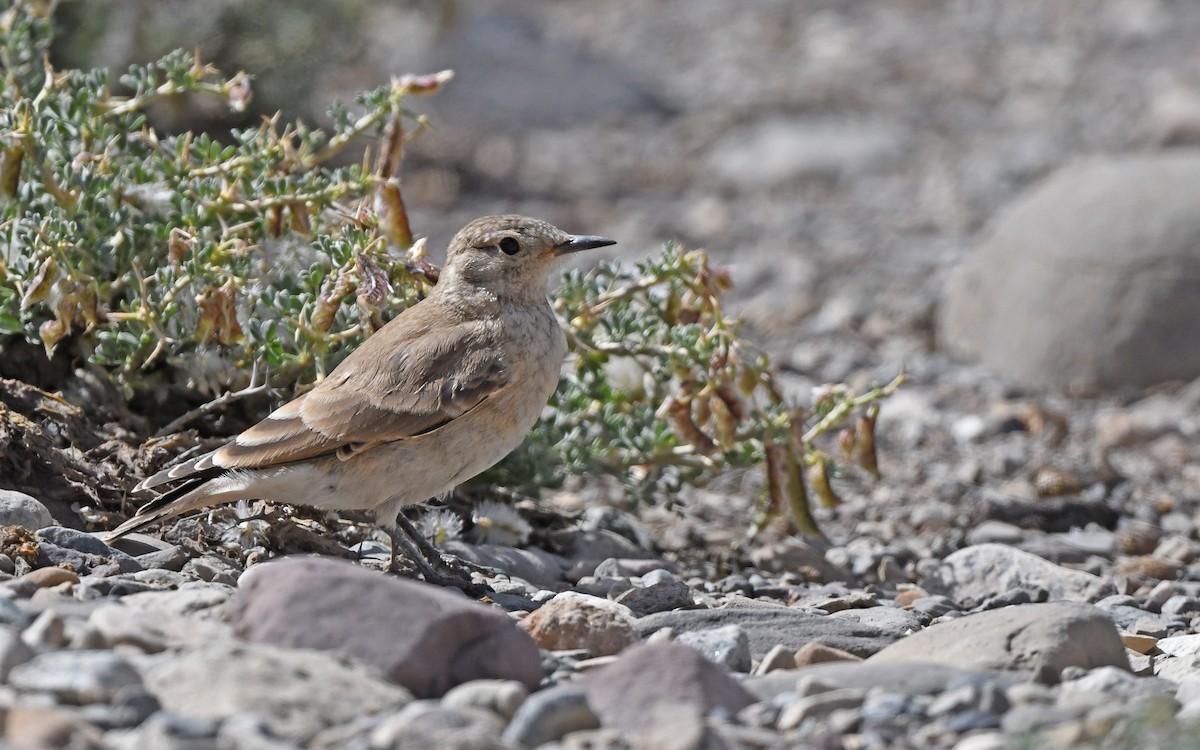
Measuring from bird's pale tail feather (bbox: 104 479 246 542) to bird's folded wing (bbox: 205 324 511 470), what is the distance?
0.25 feet

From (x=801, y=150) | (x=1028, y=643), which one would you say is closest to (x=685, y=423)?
(x=1028, y=643)

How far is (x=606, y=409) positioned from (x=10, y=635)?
3.00 meters

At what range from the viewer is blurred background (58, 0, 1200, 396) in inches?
453

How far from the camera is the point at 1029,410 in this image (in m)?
8.96

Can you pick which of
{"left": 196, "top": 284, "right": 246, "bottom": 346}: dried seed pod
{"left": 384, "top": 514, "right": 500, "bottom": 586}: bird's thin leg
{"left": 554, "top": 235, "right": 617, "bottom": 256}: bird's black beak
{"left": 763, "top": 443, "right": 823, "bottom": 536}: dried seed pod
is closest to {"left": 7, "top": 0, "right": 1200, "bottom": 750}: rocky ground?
{"left": 384, "top": 514, "right": 500, "bottom": 586}: bird's thin leg

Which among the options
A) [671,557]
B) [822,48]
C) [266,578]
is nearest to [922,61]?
[822,48]

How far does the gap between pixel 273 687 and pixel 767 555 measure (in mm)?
3269

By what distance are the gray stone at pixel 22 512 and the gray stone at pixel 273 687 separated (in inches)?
60.8

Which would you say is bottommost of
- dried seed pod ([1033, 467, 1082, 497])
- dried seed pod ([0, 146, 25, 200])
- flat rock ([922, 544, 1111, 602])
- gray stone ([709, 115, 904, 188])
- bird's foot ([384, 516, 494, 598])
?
flat rock ([922, 544, 1111, 602])

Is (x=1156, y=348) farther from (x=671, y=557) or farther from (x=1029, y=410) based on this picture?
(x=671, y=557)

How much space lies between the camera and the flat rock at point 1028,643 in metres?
4.09

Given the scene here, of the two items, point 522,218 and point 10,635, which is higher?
point 522,218

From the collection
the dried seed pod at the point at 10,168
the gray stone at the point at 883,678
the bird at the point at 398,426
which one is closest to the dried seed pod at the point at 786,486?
the bird at the point at 398,426

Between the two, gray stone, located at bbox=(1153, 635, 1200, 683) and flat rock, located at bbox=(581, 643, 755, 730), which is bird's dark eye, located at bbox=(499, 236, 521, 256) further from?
gray stone, located at bbox=(1153, 635, 1200, 683)
